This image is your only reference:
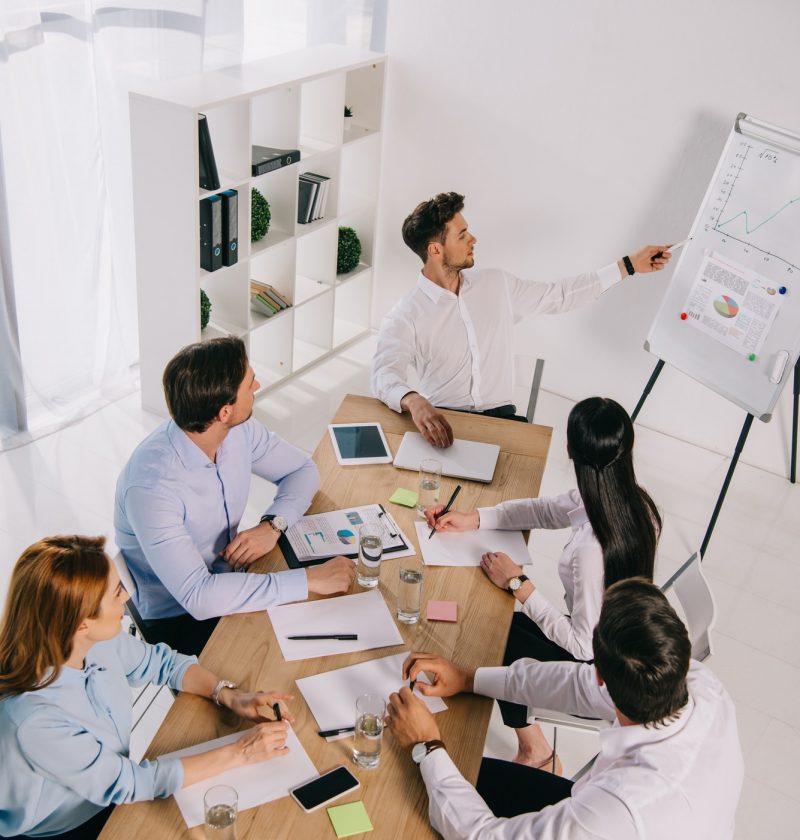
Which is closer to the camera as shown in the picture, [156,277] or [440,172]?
[156,277]

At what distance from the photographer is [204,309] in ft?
14.2

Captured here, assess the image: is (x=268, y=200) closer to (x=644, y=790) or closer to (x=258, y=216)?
(x=258, y=216)

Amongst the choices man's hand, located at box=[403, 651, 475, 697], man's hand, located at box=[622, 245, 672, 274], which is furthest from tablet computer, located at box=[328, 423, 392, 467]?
man's hand, located at box=[622, 245, 672, 274]

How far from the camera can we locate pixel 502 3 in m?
4.49

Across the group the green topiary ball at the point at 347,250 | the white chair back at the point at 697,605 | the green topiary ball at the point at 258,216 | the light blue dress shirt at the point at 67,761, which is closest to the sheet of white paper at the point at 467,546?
the white chair back at the point at 697,605

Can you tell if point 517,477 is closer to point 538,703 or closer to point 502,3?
point 538,703

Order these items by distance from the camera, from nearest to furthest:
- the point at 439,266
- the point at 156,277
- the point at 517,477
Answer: the point at 517,477 < the point at 439,266 < the point at 156,277

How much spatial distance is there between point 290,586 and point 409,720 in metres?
0.50

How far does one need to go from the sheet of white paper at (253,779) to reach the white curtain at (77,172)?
276cm

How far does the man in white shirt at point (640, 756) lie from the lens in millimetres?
1672

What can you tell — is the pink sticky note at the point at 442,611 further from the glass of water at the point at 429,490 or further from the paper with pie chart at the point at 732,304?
the paper with pie chart at the point at 732,304

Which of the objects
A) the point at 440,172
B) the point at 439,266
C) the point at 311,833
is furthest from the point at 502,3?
the point at 311,833

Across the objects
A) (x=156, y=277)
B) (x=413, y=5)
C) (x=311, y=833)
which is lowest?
(x=156, y=277)

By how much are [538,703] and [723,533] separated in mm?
2361
